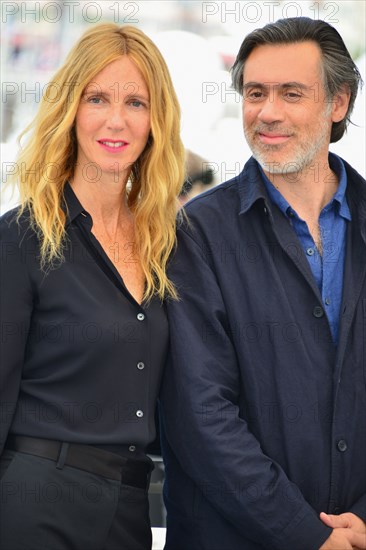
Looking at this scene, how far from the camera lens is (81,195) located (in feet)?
5.69

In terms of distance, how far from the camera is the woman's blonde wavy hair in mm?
1668

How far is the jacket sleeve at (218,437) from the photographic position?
1681 mm

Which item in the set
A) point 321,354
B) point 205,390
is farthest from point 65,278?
point 321,354

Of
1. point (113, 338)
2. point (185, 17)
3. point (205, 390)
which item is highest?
point (185, 17)

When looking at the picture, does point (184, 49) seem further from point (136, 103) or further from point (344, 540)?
point (344, 540)

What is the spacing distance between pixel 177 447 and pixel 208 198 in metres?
0.54

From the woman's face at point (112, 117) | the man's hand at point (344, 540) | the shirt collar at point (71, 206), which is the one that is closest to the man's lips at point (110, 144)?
the woman's face at point (112, 117)

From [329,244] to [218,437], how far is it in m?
0.50

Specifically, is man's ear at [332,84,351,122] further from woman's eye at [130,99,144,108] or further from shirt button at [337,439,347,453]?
shirt button at [337,439,347,453]

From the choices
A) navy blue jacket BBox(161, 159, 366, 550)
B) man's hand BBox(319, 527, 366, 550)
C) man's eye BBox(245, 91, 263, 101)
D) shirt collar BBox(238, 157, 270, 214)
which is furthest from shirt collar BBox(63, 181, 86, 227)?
man's hand BBox(319, 527, 366, 550)

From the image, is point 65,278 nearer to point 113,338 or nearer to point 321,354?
point 113,338

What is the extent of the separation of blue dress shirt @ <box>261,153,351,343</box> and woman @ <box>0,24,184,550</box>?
0.94 ft

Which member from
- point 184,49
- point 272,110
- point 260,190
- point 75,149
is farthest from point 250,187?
point 184,49

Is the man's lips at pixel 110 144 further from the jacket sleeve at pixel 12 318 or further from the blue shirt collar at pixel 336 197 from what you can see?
the blue shirt collar at pixel 336 197
